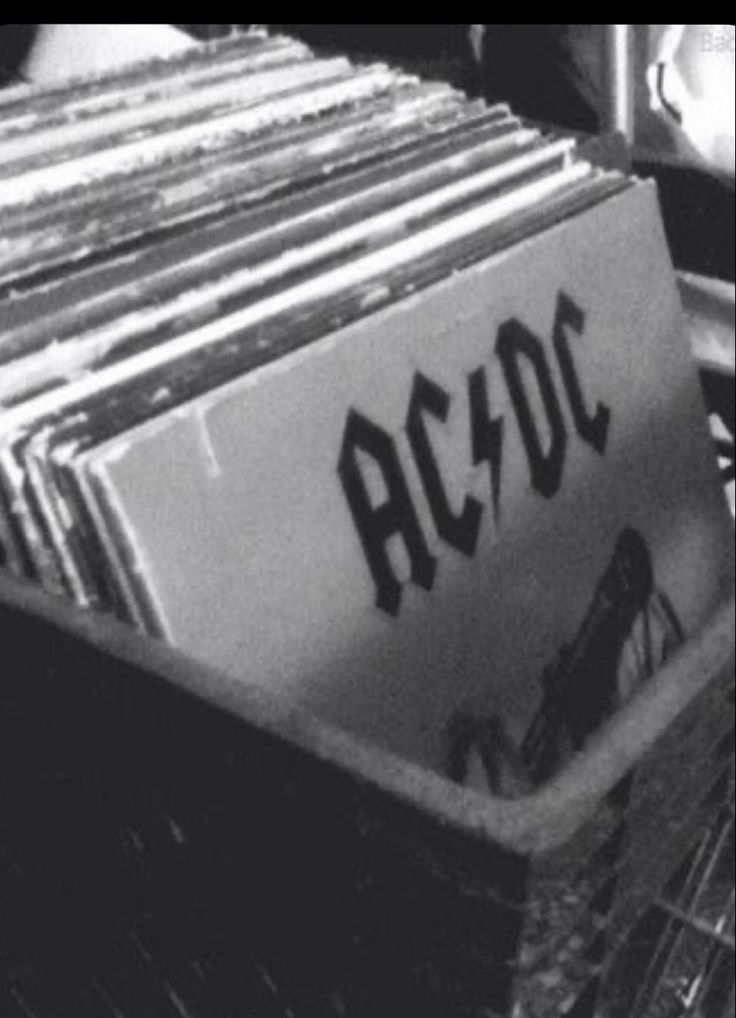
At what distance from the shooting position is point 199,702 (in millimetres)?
533

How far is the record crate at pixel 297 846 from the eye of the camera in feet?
1.61

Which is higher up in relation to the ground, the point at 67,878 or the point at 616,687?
the point at 67,878

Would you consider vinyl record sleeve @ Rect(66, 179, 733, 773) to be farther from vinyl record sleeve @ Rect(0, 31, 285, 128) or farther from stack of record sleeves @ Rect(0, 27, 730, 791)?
vinyl record sleeve @ Rect(0, 31, 285, 128)

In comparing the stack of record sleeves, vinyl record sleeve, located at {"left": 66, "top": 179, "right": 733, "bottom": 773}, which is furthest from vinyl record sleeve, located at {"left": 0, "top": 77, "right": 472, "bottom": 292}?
vinyl record sleeve, located at {"left": 66, "top": 179, "right": 733, "bottom": 773}

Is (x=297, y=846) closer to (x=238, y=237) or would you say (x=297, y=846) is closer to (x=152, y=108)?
(x=238, y=237)

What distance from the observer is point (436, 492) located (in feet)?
2.70

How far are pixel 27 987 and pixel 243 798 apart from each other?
0.23 m

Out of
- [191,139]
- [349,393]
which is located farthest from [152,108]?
[349,393]

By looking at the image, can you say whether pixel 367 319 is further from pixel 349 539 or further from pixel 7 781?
pixel 7 781

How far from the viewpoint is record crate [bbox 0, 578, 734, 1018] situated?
Answer: 0.49 metres

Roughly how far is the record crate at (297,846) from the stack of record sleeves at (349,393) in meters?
0.10

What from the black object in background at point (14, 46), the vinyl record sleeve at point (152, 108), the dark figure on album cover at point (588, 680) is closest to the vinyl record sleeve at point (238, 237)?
the vinyl record sleeve at point (152, 108)

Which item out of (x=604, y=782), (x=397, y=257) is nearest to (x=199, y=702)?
(x=604, y=782)

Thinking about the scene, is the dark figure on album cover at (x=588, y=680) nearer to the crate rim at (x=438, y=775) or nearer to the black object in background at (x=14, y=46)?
the crate rim at (x=438, y=775)
